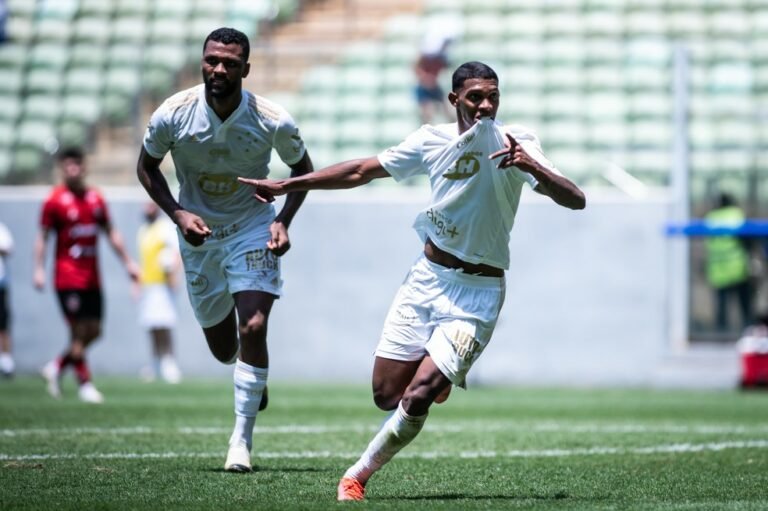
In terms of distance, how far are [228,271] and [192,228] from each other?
0.61 meters

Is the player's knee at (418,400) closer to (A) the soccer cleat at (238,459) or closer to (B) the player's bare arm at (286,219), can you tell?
(B) the player's bare arm at (286,219)

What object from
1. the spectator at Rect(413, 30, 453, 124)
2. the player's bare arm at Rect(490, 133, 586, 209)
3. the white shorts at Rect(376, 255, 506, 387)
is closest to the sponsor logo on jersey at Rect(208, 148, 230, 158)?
the white shorts at Rect(376, 255, 506, 387)

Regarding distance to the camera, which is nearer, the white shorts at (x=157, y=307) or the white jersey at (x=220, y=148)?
the white jersey at (x=220, y=148)

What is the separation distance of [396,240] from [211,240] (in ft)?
33.7

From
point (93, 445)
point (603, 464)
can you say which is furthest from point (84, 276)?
point (603, 464)

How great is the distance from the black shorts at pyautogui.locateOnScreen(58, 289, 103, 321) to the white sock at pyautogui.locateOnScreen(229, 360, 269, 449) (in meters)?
6.41

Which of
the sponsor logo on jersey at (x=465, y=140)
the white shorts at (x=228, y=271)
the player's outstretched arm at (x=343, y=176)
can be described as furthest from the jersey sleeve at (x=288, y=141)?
the sponsor logo on jersey at (x=465, y=140)

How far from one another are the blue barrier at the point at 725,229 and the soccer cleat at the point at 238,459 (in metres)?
10.5

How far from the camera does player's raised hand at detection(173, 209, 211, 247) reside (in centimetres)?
756

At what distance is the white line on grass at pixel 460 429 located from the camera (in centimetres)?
1005

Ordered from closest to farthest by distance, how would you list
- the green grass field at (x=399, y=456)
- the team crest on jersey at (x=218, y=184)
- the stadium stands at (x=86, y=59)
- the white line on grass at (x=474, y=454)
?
the green grass field at (x=399, y=456), the team crest on jersey at (x=218, y=184), the white line on grass at (x=474, y=454), the stadium stands at (x=86, y=59)

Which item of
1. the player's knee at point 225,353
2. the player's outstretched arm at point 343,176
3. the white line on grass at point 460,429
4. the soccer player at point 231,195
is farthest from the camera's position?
the white line on grass at point 460,429

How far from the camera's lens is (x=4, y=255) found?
16.8 meters

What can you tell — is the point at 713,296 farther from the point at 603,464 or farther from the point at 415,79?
the point at 603,464
